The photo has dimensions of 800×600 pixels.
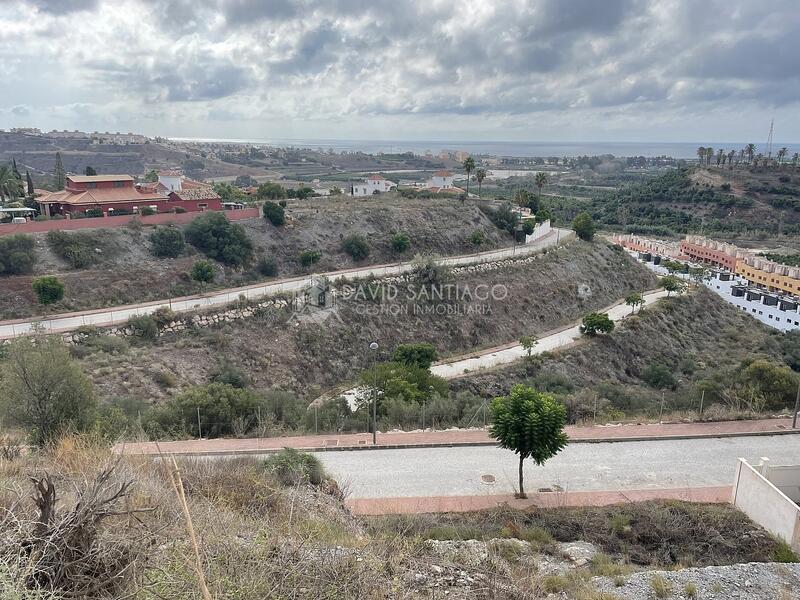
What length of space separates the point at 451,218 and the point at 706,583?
132ft

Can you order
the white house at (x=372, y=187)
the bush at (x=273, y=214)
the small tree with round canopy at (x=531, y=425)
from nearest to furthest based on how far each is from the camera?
the small tree with round canopy at (x=531, y=425), the bush at (x=273, y=214), the white house at (x=372, y=187)

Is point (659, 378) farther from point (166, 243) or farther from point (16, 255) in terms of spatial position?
point (16, 255)

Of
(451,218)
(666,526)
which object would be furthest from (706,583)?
(451,218)

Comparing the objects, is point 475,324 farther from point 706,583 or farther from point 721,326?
point 706,583

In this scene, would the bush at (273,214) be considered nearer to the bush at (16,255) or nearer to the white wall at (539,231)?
the bush at (16,255)

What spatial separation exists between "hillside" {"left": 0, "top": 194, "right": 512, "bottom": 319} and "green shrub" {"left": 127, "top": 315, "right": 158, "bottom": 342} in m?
4.43

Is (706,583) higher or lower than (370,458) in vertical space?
higher

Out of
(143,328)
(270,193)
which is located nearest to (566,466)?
(143,328)

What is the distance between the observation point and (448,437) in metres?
14.9

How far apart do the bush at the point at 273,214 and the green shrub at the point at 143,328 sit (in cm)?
1576

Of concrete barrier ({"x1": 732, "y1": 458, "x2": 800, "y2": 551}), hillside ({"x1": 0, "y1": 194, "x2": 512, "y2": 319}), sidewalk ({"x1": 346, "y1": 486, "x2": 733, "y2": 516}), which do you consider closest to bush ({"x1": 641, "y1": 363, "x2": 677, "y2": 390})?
sidewalk ({"x1": 346, "y1": 486, "x2": 733, "y2": 516})

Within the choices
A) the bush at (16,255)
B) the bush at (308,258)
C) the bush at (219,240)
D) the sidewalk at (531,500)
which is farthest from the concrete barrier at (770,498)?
the bush at (16,255)

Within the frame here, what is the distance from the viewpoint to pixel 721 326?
127 ft

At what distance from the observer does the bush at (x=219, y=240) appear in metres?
33.1
